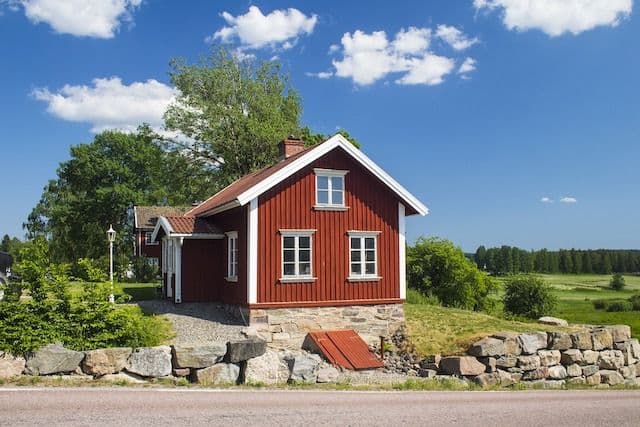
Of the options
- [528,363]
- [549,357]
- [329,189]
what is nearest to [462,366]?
[528,363]

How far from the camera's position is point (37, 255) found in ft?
38.8

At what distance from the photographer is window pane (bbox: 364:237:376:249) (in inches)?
797

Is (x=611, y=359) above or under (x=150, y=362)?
under

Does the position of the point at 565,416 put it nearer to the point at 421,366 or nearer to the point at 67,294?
the point at 421,366

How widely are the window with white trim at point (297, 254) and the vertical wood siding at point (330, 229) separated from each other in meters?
0.18

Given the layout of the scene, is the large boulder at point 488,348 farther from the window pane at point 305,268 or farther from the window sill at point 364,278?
the window pane at point 305,268

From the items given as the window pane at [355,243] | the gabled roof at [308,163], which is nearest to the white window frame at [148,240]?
the gabled roof at [308,163]

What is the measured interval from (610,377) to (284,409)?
49.1 feet

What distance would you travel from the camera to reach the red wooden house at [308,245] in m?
18.5

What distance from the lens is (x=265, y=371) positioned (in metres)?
12.4

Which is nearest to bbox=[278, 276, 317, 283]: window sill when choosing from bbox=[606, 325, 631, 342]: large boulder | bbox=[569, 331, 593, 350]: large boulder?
bbox=[569, 331, 593, 350]: large boulder

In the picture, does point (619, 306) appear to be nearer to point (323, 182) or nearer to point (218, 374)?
point (323, 182)

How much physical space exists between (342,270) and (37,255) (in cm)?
1020

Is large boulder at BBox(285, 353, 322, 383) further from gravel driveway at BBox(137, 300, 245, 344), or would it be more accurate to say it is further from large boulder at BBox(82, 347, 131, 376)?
gravel driveway at BBox(137, 300, 245, 344)
